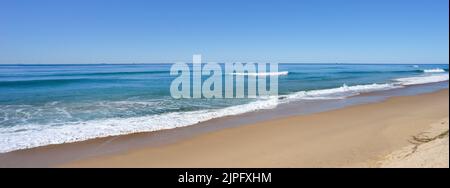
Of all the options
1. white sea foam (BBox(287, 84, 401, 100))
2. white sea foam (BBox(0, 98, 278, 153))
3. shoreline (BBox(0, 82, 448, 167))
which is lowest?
shoreline (BBox(0, 82, 448, 167))

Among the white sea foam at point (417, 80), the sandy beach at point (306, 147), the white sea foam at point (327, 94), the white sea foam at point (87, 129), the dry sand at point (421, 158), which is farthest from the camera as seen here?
the white sea foam at point (417, 80)

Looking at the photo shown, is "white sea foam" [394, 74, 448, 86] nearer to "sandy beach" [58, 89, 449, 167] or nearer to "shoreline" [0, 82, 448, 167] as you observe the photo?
"sandy beach" [58, 89, 449, 167]

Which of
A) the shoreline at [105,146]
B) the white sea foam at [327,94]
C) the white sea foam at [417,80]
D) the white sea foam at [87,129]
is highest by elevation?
the white sea foam at [417,80]

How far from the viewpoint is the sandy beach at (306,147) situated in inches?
193

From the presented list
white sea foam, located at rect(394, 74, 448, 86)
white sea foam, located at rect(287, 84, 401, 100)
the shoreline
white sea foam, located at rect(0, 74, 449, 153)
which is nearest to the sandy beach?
the shoreline

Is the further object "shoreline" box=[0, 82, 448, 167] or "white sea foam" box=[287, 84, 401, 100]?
"white sea foam" box=[287, 84, 401, 100]

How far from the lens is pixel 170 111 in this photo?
1117cm

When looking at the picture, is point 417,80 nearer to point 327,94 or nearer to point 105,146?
point 327,94

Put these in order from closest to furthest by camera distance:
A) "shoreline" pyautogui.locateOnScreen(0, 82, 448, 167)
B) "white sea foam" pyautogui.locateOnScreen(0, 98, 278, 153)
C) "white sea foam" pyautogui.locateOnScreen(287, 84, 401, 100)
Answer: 1. "shoreline" pyautogui.locateOnScreen(0, 82, 448, 167)
2. "white sea foam" pyautogui.locateOnScreen(0, 98, 278, 153)
3. "white sea foam" pyautogui.locateOnScreen(287, 84, 401, 100)

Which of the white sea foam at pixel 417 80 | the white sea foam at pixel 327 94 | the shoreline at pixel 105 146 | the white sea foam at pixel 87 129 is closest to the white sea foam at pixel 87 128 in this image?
the white sea foam at pixel 87 129

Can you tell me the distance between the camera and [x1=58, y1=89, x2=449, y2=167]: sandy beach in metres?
4.91

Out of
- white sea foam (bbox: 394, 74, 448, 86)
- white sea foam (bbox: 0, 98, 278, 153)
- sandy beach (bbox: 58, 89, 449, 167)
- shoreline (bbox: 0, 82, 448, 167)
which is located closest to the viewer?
sandy beach (bbox: 58, 89, 449, 167)

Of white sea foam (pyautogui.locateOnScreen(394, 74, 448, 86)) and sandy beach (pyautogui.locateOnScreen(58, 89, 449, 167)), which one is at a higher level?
white sea foam (pyautogui.locateOnScreen(394, 74, 448, 86))

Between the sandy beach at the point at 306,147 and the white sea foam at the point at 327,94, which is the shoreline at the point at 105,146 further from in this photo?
the white sea foam at the point at 327,94
